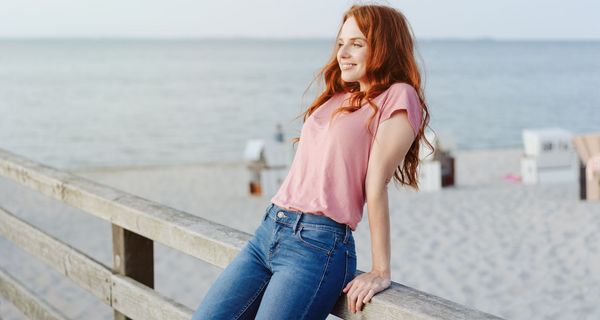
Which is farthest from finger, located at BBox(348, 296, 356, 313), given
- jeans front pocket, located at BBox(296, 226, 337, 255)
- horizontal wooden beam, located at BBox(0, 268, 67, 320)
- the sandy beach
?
the sandy beach

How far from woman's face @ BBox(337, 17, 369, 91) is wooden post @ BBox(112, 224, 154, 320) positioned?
33.2 inches

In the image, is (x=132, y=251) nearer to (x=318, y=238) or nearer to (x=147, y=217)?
(x=147, y=217)

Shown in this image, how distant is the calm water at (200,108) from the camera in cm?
2659

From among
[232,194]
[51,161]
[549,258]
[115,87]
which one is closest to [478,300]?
[549,258]

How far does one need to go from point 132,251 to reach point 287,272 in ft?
2.47

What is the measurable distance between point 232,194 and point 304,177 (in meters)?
10.1

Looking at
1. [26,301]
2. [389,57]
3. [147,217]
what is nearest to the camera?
[389,57]

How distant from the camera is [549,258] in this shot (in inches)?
282

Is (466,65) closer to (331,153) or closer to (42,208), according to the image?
(42,208)

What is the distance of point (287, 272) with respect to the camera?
1731 mm

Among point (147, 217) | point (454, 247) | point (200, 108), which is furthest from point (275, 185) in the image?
point (200, 108)

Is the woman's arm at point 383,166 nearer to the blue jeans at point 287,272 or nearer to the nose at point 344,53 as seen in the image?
the blue jeans at point 287,272

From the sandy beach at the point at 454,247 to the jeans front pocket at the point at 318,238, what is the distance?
14.1 feet

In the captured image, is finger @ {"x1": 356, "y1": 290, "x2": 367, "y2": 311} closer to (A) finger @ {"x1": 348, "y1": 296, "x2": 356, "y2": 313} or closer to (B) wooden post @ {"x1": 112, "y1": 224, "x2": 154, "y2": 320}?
(A) finger @ {"x1": 348, "y1": 296, "x2": 356, "y2": 313}
